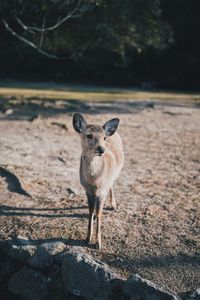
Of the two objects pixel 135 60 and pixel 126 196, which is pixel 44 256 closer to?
pixel 126 196

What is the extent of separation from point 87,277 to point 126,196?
2.74 metres

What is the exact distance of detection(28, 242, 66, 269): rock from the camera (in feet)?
16.0

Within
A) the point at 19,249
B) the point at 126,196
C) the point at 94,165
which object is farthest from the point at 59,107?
the point at 19,249

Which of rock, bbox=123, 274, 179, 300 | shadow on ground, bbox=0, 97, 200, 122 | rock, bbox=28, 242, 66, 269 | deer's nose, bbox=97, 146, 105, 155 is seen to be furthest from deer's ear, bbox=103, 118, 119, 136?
shadow on ground, bbox=0, 97, 200, 122

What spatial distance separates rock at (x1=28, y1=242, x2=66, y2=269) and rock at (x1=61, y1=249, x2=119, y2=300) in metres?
0.21

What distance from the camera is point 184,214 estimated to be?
6.62 m

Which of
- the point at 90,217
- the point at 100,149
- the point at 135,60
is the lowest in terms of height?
the point at 90,217

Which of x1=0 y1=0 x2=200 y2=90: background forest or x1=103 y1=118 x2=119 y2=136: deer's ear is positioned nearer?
x1=103 y1=118 x2=119 y2=136: deer's ear

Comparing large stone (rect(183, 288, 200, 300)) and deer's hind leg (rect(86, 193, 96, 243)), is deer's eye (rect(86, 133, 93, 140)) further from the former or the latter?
large stone (rect(183, 288, 200, 300))

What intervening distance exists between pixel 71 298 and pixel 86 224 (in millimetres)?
1642

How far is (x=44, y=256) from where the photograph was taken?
16.1 feet

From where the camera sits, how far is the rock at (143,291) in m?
4.29

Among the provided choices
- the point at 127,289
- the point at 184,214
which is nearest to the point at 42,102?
the point at 184,214

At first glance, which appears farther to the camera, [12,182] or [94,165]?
[12,182]
